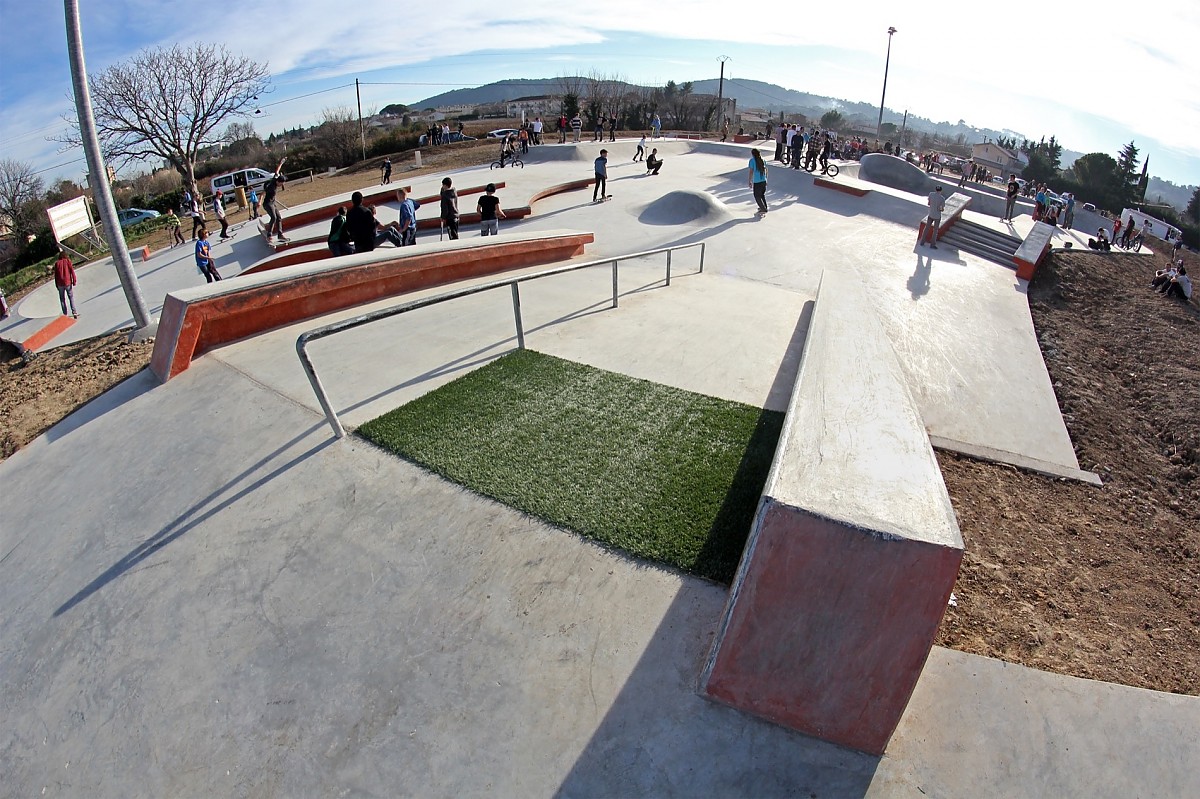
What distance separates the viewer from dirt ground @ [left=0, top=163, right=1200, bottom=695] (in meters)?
3.22

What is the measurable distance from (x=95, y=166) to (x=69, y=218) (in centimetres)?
778

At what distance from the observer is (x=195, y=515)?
360 cm

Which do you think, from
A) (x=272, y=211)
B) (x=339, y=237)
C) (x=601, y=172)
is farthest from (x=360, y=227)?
(x=601, y=172)

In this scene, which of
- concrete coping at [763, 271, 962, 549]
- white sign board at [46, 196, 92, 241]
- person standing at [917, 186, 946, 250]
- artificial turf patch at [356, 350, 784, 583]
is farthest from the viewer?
person standing at [917, 186, 946, 250]

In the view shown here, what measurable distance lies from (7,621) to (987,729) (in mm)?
4929

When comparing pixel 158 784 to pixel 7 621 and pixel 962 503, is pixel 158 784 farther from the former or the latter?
pixel 962 503

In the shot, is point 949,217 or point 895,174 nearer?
A: point 949,217

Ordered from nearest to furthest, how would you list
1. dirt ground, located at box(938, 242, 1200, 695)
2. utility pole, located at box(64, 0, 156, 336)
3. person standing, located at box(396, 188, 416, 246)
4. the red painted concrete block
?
the red painted concrete block < dirt ground, located at box(938, 242, 1200, 695) < utility pole, located at box(64, 0, 156, 336) < person standing, located at box(396, 188, 416, 246)

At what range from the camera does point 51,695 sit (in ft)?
8.87

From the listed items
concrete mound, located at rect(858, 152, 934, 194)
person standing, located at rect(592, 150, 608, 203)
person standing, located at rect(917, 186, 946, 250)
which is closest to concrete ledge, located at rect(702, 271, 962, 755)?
person standing, located at rect(917, 186, 946, 250)

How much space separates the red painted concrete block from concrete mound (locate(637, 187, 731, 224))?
1273 cm

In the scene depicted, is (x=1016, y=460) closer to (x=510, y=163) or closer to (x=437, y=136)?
(x=510, y=163)

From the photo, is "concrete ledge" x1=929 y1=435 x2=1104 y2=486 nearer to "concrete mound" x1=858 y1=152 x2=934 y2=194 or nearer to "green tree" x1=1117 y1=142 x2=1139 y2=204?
"concrete mound" x1=858 y1=152 x2=934 y2=194

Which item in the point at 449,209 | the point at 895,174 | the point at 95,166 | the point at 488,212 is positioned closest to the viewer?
the point at 95,166
